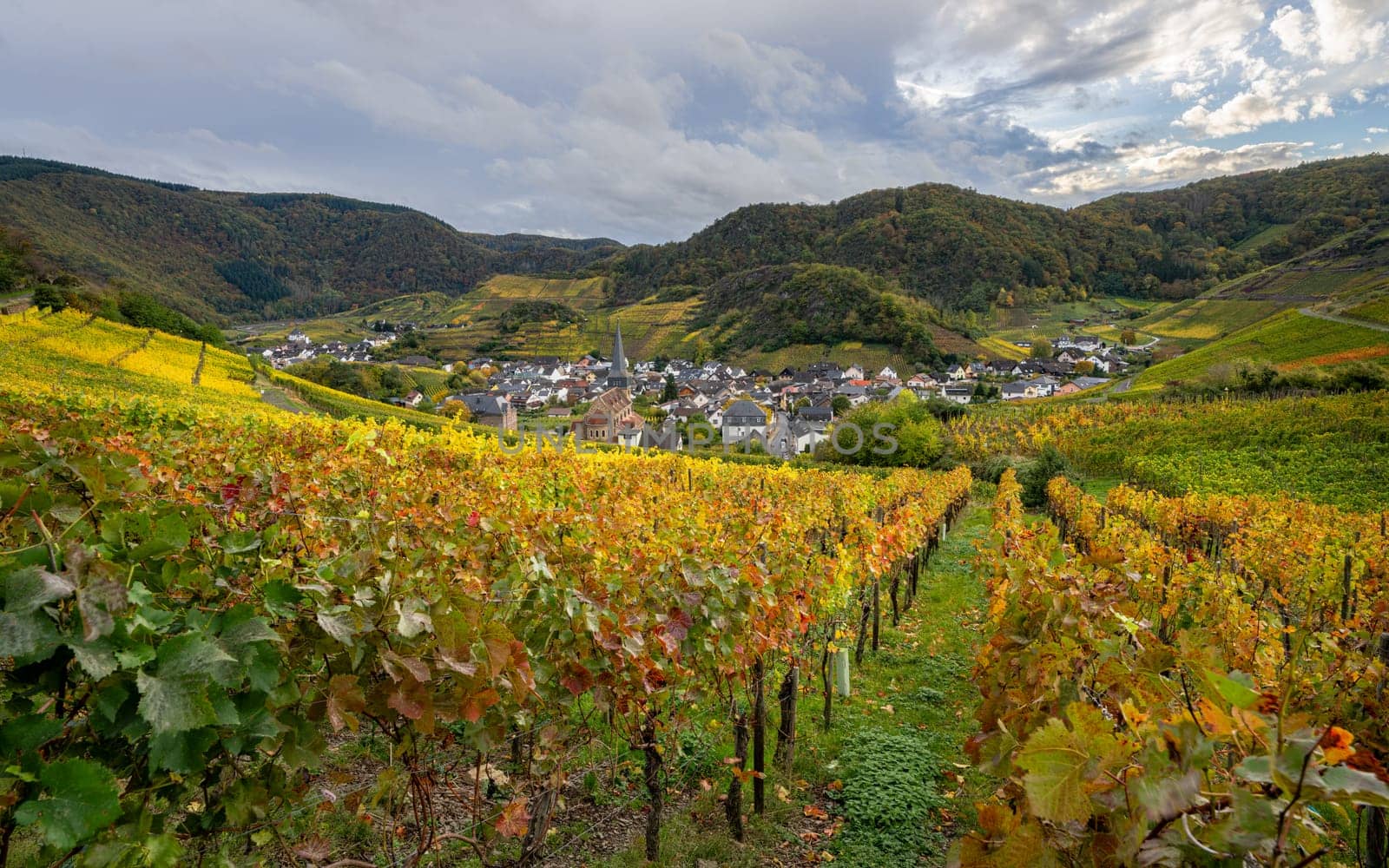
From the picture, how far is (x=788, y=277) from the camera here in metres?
127

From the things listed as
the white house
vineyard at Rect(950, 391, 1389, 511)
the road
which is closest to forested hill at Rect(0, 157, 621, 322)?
the white house

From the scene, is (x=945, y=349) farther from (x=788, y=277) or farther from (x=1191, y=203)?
(x=1191, y=203)

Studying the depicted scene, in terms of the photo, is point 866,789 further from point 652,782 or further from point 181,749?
point 181,749

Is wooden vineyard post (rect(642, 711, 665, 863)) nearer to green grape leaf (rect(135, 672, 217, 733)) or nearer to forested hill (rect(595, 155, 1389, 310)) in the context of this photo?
green grape leaf (rect(135, 672, 217, 733))

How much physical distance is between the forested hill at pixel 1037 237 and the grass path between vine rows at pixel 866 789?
429ft

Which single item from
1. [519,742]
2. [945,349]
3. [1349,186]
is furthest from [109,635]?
[1349,186]

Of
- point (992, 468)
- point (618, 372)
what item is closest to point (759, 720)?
point (992, 468)

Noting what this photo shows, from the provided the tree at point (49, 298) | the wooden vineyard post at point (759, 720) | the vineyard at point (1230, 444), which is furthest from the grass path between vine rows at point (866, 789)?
the tree at point (49, 298)

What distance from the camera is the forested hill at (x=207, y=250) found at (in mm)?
120625

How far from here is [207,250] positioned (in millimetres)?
162875

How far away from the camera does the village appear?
54.8 m

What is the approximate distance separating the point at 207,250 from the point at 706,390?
539ft

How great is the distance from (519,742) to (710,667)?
172 centimetres

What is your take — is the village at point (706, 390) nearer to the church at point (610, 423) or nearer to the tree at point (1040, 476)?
the church at point (610, 423)
